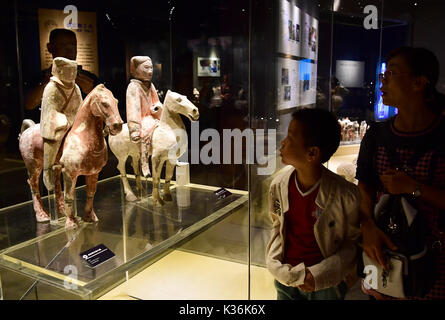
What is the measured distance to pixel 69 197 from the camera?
249 centimetres

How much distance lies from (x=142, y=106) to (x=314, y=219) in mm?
2008

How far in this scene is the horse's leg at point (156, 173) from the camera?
2883mm

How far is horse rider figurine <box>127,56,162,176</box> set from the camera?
2.84 metres

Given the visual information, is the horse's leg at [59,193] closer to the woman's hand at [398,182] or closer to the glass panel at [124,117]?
the glass panel at [124,117]

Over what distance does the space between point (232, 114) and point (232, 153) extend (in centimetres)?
25

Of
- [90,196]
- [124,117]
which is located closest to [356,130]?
[90,196]

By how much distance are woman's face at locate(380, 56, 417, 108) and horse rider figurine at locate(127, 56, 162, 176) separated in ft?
6.28

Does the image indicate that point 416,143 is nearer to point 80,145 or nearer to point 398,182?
point 398,182

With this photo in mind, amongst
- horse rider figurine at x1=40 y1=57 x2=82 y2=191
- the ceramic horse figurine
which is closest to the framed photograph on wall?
the ceramic horse figurine

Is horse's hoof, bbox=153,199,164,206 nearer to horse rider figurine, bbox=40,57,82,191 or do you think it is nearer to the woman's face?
horse rider figurine, bbox=40,57,82,191

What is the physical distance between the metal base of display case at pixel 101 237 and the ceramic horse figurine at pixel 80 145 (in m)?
0.23

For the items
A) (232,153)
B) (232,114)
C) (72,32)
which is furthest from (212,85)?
(72,32)

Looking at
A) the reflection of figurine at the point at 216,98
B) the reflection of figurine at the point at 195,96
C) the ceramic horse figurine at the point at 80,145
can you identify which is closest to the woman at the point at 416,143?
the reflection of figurine at the point at 216,98

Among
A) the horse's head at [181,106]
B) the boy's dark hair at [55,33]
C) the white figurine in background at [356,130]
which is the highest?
the boy's dark hair at [55,33]
